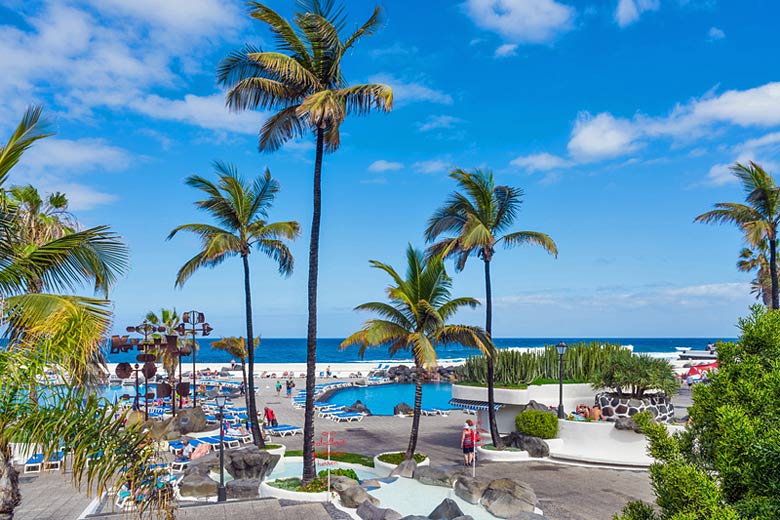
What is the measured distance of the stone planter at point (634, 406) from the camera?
20.6 meters

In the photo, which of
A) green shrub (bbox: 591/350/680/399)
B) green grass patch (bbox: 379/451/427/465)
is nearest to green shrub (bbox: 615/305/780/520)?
green grass patch (bbox: 379/451/427/465)

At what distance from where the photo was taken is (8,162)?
624 cm

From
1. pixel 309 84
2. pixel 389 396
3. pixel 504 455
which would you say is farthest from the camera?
pixel 389 396

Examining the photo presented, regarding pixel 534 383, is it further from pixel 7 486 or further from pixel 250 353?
pixel 7 486

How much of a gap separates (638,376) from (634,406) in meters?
1.13

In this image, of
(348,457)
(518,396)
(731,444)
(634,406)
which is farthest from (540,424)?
(731,444)

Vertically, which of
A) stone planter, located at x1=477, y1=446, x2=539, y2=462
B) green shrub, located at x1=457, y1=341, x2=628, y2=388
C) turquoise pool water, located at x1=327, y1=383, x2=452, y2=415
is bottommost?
turquoise pool water, located at x1=327, y1=383, x2=452, y2=415

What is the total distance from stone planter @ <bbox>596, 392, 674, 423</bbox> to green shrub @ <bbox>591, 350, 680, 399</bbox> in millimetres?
261

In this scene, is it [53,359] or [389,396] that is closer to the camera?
[53,359]

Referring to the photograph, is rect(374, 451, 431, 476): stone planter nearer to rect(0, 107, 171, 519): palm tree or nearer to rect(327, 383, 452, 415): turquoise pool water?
rect(0, 107, 171, 519): palm tree

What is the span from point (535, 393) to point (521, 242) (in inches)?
307

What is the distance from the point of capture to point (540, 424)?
21172mm

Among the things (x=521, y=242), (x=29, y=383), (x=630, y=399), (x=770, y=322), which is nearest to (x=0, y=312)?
(x=29, y=383)

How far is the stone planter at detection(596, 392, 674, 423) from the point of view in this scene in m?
20.6
